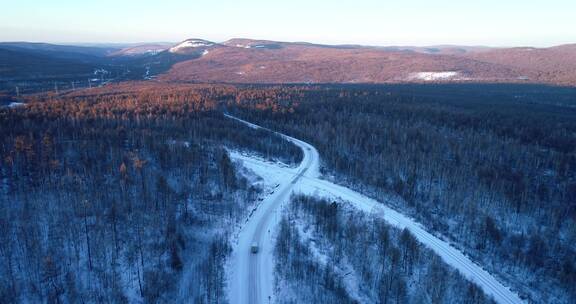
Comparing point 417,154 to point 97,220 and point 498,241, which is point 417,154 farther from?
point 97,220

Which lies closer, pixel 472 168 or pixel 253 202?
pixel 253 202

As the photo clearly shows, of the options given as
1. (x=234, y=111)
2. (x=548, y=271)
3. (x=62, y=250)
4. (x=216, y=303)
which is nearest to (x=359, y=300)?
(x=216, y=303)

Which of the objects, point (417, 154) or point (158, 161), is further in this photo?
point (417, 154)

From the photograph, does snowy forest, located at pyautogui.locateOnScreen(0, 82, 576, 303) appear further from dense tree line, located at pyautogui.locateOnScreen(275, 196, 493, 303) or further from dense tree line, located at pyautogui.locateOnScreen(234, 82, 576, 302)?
dense tree line, located at pyautogui.locateOnScreen(234, 82, 576, 302)

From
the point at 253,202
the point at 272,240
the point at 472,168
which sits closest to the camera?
the point at 272,240

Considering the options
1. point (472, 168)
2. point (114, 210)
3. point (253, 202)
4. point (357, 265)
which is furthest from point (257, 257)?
point (472, 168)

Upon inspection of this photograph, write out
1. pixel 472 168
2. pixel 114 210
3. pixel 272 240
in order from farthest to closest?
pixel 472 168
pixel 272 240
pixel 114 210

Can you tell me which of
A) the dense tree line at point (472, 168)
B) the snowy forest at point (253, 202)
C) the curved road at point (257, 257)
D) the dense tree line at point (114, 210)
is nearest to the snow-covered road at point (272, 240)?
the curved road at point (257, 257)

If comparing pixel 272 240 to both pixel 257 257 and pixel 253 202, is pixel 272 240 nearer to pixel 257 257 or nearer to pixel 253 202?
pixel 257 257
